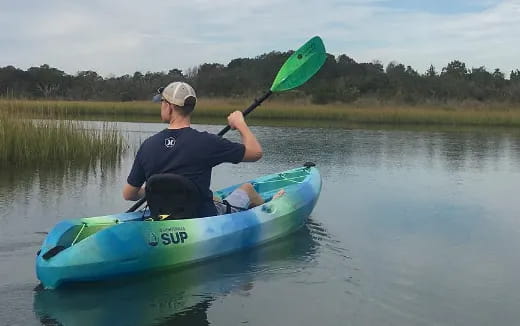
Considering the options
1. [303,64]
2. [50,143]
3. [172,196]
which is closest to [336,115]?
[50,143]

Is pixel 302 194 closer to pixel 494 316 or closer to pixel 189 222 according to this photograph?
pixel 189 222

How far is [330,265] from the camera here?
443 cm

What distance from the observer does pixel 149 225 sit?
151 inches

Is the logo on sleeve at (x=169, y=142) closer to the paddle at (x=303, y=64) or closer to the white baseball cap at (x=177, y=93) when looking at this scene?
the white baseball cap at (x=177, y=93)

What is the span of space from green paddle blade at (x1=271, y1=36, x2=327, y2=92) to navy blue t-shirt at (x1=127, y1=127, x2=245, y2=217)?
2.07 m

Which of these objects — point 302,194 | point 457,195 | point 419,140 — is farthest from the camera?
point 419,140

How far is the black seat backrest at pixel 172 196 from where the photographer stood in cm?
386

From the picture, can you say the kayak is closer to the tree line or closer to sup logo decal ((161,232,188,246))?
sup logo decal ((161,232,188,246))

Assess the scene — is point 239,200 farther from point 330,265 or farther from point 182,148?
point 182,148

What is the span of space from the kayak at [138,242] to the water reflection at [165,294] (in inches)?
2.7

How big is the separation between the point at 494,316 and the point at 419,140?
12.2 meters

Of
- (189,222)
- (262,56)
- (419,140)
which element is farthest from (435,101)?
(189,222)

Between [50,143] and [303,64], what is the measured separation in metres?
4.40

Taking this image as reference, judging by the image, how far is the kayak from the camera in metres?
3.62
